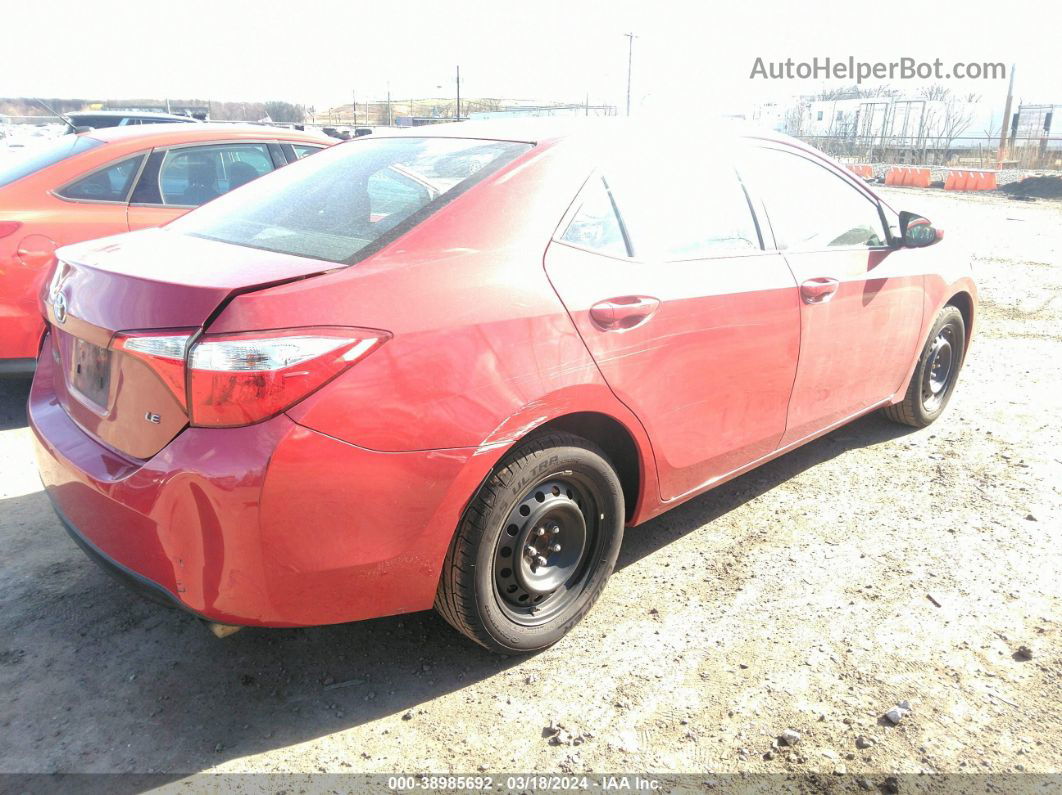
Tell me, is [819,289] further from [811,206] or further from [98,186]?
[98,186]

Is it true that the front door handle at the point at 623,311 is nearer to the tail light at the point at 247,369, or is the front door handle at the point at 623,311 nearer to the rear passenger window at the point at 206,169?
the tail light at the point at 247,369

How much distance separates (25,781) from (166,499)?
89 cm

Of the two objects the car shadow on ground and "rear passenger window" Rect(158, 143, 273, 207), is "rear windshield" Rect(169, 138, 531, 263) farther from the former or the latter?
"rear passenger window" Rect(158, 143, 273, 207)

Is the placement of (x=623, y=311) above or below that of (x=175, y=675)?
above

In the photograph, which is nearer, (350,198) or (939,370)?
(350,198)

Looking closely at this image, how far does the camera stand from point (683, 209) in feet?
9.96

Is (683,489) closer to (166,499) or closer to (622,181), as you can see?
(622,181)

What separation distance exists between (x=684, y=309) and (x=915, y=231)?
1978 mm

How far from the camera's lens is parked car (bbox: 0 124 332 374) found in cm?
459

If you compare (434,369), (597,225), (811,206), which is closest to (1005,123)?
(811,206)

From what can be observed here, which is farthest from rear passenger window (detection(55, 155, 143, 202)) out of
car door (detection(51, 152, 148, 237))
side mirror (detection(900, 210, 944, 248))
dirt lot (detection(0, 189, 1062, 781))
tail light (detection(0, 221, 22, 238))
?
side mirror (detection(900, 210, 944, 248))

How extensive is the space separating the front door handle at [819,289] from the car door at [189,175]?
3.83 metres

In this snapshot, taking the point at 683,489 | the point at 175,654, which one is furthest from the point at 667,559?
the point at 175,654

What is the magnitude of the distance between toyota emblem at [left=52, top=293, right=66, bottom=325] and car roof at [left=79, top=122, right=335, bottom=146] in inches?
127
